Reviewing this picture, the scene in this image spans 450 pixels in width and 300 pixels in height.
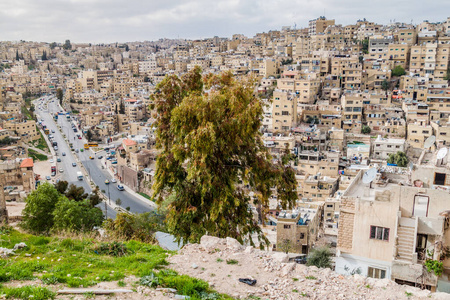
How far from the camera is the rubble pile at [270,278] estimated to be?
160 inches

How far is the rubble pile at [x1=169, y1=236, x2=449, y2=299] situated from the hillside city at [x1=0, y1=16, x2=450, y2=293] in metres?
1.38

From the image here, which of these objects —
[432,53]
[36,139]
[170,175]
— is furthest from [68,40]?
[170,175]

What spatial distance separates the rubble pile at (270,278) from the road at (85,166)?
66.2 feet

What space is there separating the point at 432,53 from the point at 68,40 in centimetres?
10410

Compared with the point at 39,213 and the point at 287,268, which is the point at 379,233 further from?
the point at 39,213

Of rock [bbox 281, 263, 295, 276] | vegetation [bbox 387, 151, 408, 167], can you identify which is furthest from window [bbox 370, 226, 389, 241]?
vegetation [bbox 387, 151, 408, 167]

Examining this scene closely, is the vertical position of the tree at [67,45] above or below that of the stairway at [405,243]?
above

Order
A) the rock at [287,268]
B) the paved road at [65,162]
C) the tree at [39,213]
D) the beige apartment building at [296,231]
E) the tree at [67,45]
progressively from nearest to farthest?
the rock at [287,268]
the tree at [39,213]
the beige apartment building at [296,231]
the paved road at [65,162]
the tree at [67,45]

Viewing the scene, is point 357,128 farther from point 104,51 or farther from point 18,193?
point 104,51

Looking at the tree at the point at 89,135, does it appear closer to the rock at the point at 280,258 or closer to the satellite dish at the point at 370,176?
the satellite dish at the point at 370,176

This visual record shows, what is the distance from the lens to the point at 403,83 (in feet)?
119

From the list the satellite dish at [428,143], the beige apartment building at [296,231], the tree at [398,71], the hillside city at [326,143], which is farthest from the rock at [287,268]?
the tree at [398,71]

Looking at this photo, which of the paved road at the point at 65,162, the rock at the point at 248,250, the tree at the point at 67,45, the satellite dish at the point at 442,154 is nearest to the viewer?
the rock at the point at 248,250

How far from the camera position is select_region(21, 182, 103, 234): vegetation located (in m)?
12.2
